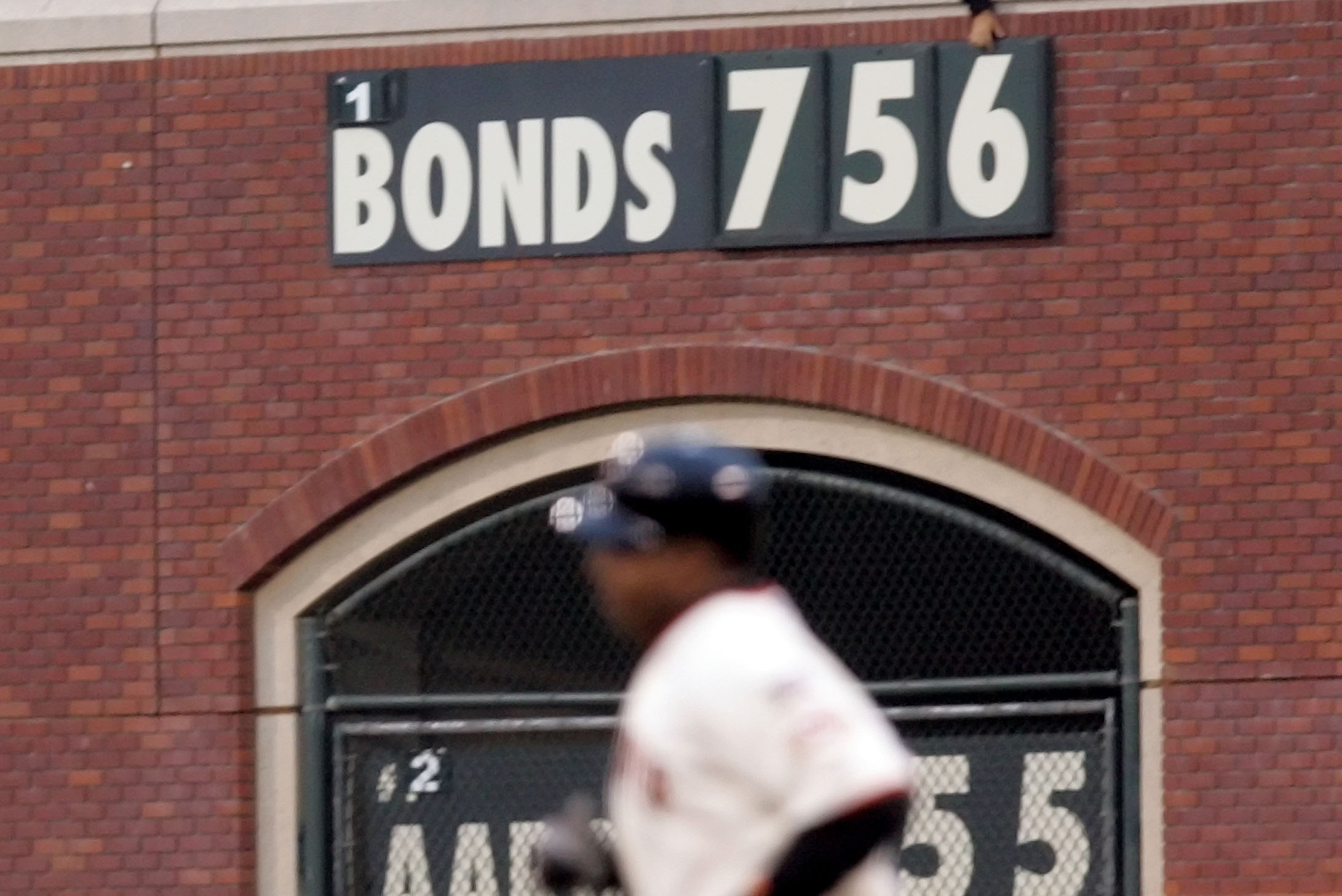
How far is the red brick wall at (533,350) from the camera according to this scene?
8.89 m

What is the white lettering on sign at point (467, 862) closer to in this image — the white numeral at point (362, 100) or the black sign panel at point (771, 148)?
the black sign panel at point (771, 148)

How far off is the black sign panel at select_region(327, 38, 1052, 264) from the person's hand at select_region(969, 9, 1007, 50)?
0.05 m

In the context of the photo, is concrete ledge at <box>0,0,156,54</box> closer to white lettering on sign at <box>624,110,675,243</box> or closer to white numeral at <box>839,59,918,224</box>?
white lettering on sign at <box>624,110,675,243</box>

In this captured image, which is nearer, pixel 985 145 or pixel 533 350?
pixel 985 145

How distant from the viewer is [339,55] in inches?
378

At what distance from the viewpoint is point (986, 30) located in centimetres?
913

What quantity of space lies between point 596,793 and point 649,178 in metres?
2.43

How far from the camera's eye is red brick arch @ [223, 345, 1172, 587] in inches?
355

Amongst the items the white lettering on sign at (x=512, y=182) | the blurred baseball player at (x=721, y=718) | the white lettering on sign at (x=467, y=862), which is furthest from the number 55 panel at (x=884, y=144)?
the blurred baseball player at (x=721, y=718)

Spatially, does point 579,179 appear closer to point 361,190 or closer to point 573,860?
point 361,190

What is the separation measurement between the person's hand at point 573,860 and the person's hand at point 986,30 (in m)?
6.04

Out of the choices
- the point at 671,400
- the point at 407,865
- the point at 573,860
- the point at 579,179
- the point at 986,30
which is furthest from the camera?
the point at 407,865

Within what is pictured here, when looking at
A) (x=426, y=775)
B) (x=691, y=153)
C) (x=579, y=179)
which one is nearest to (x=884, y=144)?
(x=691, y=153)

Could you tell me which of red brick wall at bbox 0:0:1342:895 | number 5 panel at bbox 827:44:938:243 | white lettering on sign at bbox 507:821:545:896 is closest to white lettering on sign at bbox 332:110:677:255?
red brick wall at bbox 0:0:1342:895
